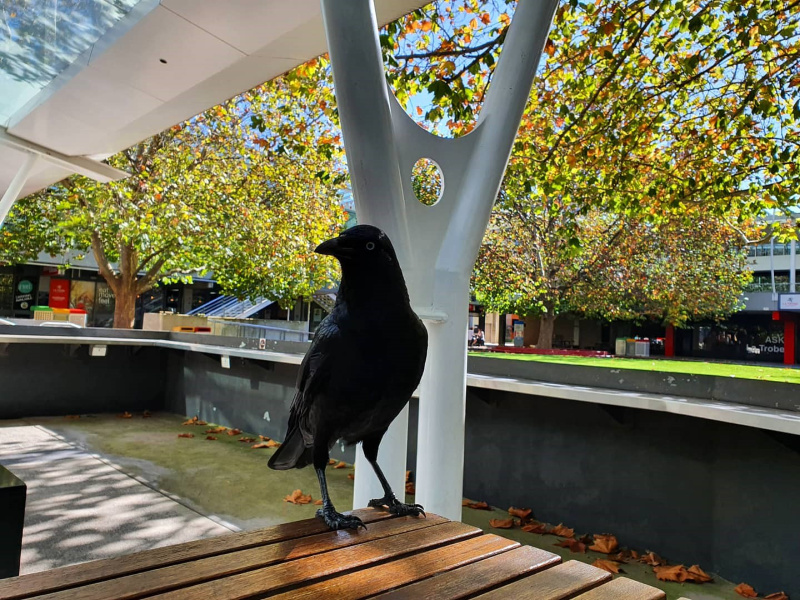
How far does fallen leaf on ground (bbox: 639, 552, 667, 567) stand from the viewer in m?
4.16

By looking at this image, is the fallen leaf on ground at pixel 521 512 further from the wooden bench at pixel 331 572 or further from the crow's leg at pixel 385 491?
the wooden bench at pixel 331 572

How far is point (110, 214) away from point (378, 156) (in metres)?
9.49

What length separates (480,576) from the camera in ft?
5.29

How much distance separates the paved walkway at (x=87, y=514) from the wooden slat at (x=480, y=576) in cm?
335

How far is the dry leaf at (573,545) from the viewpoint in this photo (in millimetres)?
4406

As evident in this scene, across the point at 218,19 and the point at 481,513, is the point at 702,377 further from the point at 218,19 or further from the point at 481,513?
the point at 218,19

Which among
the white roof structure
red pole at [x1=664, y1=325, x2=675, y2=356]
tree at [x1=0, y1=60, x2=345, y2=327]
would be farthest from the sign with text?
the white roof structure

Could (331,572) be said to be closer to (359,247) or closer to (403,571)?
(403,571)

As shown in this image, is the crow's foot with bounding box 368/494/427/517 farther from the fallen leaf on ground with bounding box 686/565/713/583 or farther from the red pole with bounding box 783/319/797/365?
the red pole with bounding box 783/319/797/365

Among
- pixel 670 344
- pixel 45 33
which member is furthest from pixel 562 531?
pixel 670 344

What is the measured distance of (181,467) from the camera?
657 cm

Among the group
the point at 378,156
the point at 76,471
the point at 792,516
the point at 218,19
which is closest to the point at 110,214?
the point at 76,471

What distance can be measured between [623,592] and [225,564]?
3.67 ft

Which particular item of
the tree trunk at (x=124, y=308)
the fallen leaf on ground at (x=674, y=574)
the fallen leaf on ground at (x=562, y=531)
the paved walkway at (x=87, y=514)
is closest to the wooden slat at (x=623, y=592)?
the fallen leaf on ground at (x=674, y=574)
